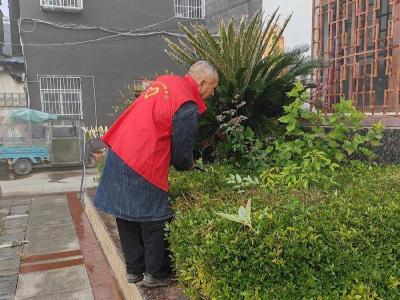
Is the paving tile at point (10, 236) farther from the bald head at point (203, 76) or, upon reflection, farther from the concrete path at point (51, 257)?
the bald head at point (203, 76)

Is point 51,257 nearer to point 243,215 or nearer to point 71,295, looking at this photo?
point 71,295

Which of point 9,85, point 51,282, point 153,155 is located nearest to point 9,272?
point 51,282

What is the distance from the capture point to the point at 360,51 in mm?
4457

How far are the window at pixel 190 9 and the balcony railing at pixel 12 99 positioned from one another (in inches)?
262

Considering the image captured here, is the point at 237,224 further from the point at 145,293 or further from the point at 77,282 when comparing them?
the point at 77,282

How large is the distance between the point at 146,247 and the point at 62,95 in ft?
40.2

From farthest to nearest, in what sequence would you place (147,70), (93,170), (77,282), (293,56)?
1. (147,70)
2. (93,170)
3. (293,56)
4. (77,282)

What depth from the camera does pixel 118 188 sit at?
259 cm

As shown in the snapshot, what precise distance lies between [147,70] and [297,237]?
45.1 feet

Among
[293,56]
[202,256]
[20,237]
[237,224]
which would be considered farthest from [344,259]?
[20,237]

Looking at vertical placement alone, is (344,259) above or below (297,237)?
below

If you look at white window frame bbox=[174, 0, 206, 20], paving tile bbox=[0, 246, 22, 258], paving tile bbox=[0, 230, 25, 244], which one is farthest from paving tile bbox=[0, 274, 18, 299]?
white window frame bbox=[174, 0, 206, 20]

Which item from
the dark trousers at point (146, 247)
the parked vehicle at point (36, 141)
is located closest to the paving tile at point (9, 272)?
the dark trousers at point (146, 247)

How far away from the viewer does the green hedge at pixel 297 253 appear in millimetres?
1867
